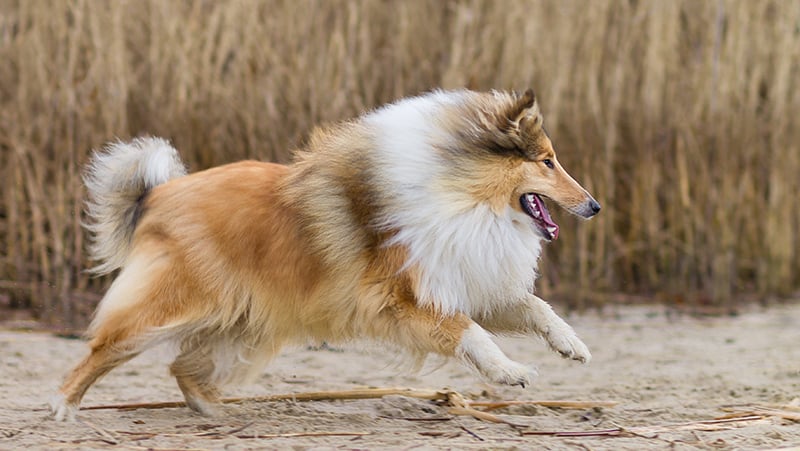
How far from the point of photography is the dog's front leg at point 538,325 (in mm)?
5094

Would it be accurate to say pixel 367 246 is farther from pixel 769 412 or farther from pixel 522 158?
pixel 769 412

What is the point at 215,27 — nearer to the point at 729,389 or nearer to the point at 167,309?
the point at 167,309

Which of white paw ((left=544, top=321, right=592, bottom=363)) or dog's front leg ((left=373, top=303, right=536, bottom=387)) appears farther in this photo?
white paw ((left=544, top=321, right=592, bottom=363))

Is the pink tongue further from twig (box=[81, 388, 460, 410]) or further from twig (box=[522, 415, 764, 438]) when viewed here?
twig (box=[81, 388, 460, 410])

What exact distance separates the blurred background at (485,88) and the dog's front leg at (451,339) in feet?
11.6

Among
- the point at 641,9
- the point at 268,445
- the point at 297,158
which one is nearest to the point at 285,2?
the point at 641,9

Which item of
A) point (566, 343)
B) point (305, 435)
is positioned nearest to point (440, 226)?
point (566, 343)

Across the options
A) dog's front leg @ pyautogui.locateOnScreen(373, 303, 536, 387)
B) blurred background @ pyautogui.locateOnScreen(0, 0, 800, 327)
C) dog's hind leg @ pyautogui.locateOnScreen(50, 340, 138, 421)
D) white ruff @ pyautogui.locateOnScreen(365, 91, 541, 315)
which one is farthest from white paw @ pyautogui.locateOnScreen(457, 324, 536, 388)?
blurred background @ pyautogui.locateOnScreen(0, 0, 800, 327)

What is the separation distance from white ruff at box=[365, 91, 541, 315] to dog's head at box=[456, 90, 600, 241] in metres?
0.09

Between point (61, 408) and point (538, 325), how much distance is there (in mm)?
2114

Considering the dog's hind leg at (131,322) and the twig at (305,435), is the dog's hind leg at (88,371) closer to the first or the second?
the dog's hind leg at (131,322)

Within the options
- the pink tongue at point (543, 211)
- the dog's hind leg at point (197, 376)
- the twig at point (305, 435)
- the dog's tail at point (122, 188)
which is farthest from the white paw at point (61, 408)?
the pink tongue at point (543, 211)

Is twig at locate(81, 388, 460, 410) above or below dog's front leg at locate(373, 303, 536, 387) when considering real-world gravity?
below

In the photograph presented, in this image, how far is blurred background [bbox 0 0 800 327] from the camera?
26.3 ft
